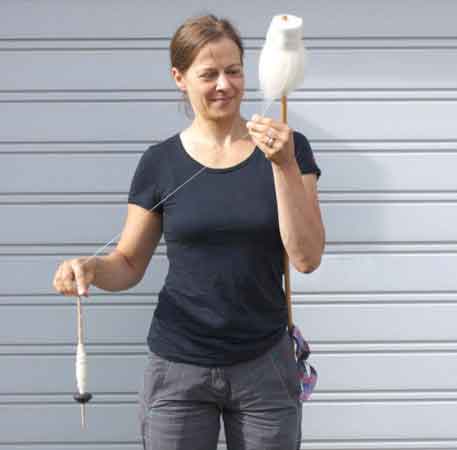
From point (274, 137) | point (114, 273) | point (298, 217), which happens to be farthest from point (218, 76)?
point (114, 273)

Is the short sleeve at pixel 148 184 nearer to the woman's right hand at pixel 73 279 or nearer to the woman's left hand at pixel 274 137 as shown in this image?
the woman's right hand at pixel 73 279

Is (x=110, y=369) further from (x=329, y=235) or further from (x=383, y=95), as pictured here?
(x=383, y=95)

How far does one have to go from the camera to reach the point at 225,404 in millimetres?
1863

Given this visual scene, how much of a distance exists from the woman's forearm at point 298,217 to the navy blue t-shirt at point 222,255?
0.32 feet

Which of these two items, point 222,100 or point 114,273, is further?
point 114,273

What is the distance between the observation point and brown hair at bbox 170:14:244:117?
5.80 ft

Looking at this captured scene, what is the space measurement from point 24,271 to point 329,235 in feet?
4.56

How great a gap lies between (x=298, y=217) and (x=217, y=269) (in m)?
0.29

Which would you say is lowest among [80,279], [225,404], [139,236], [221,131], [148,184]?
[225,404]

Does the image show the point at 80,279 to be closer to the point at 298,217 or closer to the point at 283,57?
the point at 298,217

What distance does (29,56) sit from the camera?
295 cm

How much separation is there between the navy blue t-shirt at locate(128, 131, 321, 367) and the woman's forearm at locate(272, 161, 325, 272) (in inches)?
3.9

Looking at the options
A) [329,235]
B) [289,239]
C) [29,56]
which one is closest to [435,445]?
[329,235]

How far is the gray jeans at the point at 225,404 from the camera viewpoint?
1.83 meters
